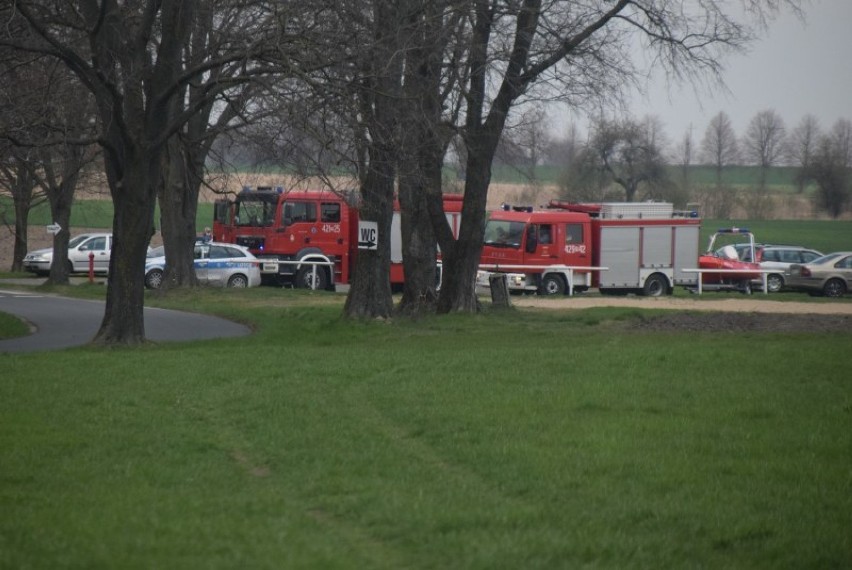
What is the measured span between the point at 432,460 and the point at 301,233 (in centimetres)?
3111

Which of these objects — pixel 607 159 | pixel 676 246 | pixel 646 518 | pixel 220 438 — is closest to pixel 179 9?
pixel 220 438

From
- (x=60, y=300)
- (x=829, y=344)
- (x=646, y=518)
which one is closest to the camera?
(x=646, y=518)

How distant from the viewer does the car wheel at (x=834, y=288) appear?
40.6 metres

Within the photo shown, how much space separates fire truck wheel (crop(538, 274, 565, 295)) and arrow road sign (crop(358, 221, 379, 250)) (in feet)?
54.8

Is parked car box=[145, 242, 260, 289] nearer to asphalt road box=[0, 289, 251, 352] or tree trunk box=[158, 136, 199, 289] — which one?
tree trunk box=[158, 136, 199, 289]

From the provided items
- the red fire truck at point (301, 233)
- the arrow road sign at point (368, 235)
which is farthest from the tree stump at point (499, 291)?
the red fire truck at point (301, 233)

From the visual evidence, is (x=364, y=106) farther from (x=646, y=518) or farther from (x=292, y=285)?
(x=292, y=285)

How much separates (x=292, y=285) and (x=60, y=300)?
9440 mm

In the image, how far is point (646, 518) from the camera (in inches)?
289

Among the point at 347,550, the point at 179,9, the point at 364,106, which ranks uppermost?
the point at 179,9

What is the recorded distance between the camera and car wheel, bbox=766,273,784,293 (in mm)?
43094

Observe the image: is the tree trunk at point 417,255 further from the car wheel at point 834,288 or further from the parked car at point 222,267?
the car wheel at point 834,288

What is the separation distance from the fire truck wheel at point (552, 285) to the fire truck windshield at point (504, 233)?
1.50 metres

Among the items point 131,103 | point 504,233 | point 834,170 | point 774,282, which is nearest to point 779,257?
point 774,282
